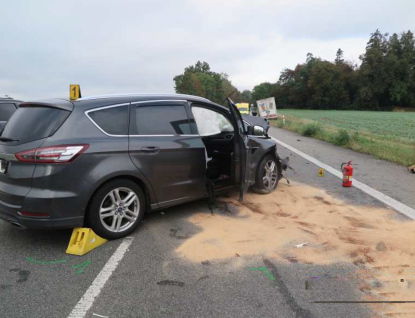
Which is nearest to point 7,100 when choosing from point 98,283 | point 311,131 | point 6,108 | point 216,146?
point 6,108

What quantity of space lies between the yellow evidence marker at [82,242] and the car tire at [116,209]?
0.10 m

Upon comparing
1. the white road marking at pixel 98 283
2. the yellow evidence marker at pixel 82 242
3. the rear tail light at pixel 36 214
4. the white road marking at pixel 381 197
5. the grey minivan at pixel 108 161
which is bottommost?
the white road marking at pixel 381 197

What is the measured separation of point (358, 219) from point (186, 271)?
8.94ft

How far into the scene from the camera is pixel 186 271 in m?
3.41

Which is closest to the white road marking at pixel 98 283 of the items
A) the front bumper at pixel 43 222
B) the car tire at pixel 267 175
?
the front bumper at pixel 43 222

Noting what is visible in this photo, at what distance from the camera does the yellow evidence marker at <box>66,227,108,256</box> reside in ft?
12.4

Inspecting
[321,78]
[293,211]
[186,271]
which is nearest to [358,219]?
[293,211]

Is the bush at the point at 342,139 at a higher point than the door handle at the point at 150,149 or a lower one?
lower

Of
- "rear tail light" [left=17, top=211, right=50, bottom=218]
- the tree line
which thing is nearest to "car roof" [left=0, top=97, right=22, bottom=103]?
"rear tail light" [left=17, top=211, right=50, bottom=218]

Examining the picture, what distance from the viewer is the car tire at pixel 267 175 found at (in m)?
5.97

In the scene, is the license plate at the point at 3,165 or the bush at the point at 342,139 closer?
the license plate at the point at 3,165

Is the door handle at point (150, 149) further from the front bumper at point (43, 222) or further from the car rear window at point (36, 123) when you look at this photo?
the front bumper at point (43, 222)

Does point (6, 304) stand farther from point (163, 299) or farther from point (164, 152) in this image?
point (164, 152)

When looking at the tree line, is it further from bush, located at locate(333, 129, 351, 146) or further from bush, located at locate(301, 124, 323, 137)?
bush, located at locate(333, 129, 351, 146)
